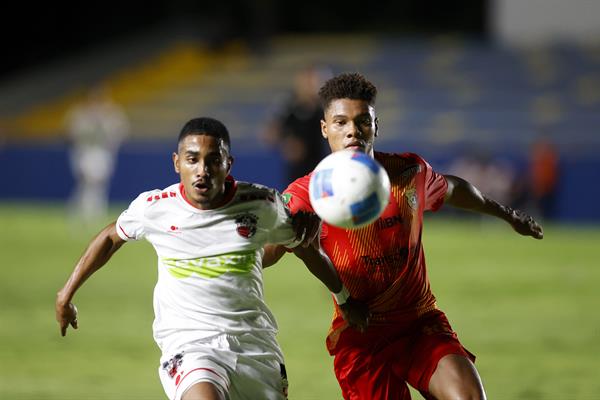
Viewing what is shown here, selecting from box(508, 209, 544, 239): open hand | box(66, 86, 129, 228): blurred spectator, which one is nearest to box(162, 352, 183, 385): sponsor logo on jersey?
box(508, 209, 544, 239): open hand

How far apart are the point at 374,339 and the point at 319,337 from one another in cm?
432

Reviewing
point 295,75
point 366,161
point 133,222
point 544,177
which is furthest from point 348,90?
point 295,75

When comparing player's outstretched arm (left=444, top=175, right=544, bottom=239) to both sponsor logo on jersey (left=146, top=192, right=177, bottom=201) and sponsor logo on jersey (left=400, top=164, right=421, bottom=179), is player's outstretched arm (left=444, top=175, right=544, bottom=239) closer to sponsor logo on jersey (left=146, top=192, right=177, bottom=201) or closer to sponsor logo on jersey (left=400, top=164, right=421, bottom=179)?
sponsor logo on jersey (left=400, top=164, right=421, bottom=179)

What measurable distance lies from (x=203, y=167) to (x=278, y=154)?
19.1 metres

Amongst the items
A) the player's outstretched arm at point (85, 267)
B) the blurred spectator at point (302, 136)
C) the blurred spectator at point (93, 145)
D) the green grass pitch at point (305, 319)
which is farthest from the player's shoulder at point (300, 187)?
the blurred spectator at point (93, 145)

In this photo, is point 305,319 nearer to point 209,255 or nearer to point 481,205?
point 481,205

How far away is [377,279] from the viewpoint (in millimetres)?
5289

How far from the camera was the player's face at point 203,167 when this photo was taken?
16.0 feet

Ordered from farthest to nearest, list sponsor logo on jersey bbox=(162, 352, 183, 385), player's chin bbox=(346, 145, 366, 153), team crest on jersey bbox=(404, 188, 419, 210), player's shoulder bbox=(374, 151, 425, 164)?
1. player's shoulder bbox=(374, 151, 425, 164)
2. team crest on jersey bbox=(404, 188, 419, 210)
3. player's chin bbox=(346, 145, 366, 153)
4. sponsor logo on jersey bbox=(162, 352, 183, 385)

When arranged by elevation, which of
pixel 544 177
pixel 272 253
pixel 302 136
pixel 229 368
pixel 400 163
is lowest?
pixel 229 368

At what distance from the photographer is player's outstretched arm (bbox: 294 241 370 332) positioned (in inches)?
201

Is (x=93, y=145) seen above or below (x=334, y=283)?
above

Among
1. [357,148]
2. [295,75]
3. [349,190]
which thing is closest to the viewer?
[349,190]

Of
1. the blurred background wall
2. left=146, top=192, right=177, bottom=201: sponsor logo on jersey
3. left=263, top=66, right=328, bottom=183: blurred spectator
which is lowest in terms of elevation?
left=146, top=192, right=177, bottom=201: sponsor logo on jersey
